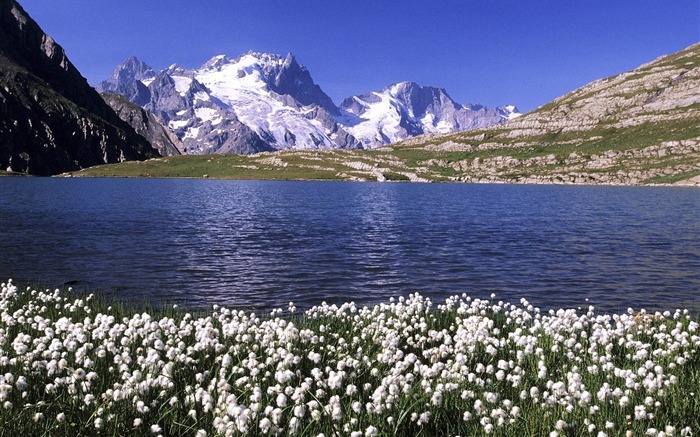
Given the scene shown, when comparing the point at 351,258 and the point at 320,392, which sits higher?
the point at 320,392

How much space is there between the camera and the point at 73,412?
8.02m

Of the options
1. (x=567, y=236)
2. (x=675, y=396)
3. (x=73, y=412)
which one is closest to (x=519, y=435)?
(x=675, y=396)

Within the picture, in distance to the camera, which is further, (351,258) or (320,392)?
(351,258)

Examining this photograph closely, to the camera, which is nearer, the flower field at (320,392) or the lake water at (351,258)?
the flower field at (320,392)

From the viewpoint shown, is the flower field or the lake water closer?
the flower field

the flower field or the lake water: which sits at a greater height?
the flower field

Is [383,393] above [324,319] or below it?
above

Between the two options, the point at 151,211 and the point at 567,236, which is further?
the point at 151,211

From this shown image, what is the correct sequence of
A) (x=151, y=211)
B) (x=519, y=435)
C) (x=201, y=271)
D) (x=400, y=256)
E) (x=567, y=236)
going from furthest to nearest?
(x=151, y=211), (x=567, y=236), (x=400, y=256), (x=201, y=271), (x=519, y=435)

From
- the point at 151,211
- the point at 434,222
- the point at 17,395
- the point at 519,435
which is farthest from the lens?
the point at 151,211

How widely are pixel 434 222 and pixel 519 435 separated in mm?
54925

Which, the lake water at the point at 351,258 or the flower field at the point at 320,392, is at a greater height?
the flower field at the point at 320,392

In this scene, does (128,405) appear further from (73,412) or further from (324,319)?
(324,319)

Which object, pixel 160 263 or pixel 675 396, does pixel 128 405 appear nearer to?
pixel 675 396
